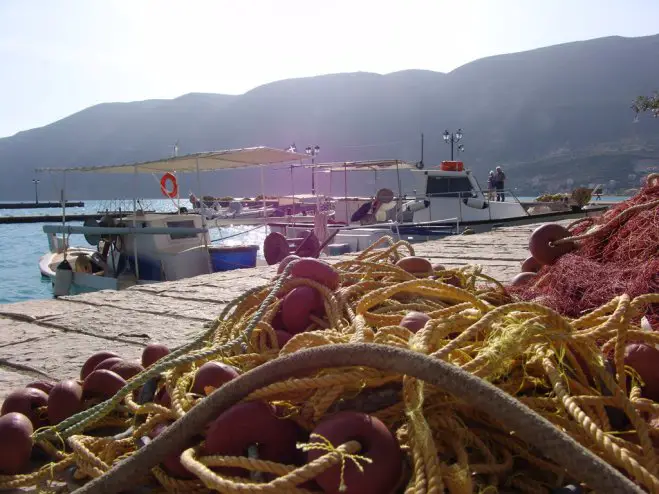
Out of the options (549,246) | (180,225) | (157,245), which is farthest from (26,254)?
(549,246)

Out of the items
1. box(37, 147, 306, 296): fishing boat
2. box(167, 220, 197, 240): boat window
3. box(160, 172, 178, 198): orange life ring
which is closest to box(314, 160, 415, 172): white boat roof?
box(37, 147, 306, 296): fishing boat

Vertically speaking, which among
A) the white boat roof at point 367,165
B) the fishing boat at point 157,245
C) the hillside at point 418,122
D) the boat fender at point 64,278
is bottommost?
the boat fender at point 64,278

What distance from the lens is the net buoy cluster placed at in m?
1.12

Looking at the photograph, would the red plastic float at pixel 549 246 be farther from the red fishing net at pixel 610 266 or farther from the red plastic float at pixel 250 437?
the red plastic float at pixel 250 437

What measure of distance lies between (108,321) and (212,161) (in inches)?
373

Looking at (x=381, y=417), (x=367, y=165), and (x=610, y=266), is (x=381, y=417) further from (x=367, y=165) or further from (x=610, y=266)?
(x=367, y=165)

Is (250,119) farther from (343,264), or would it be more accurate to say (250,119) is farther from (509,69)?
(343,264)

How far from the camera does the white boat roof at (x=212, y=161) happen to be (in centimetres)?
1144

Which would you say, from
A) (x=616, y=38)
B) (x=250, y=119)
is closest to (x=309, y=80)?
(x=250, y=119)

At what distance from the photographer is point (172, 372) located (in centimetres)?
175

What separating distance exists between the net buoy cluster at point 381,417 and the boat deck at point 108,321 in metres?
0.92

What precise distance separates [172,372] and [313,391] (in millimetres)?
571

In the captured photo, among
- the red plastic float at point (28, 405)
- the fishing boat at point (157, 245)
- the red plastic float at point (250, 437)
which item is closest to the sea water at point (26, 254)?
the fishing boat at point (157, 245)

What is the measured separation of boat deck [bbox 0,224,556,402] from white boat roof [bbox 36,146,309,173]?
6.14 m
